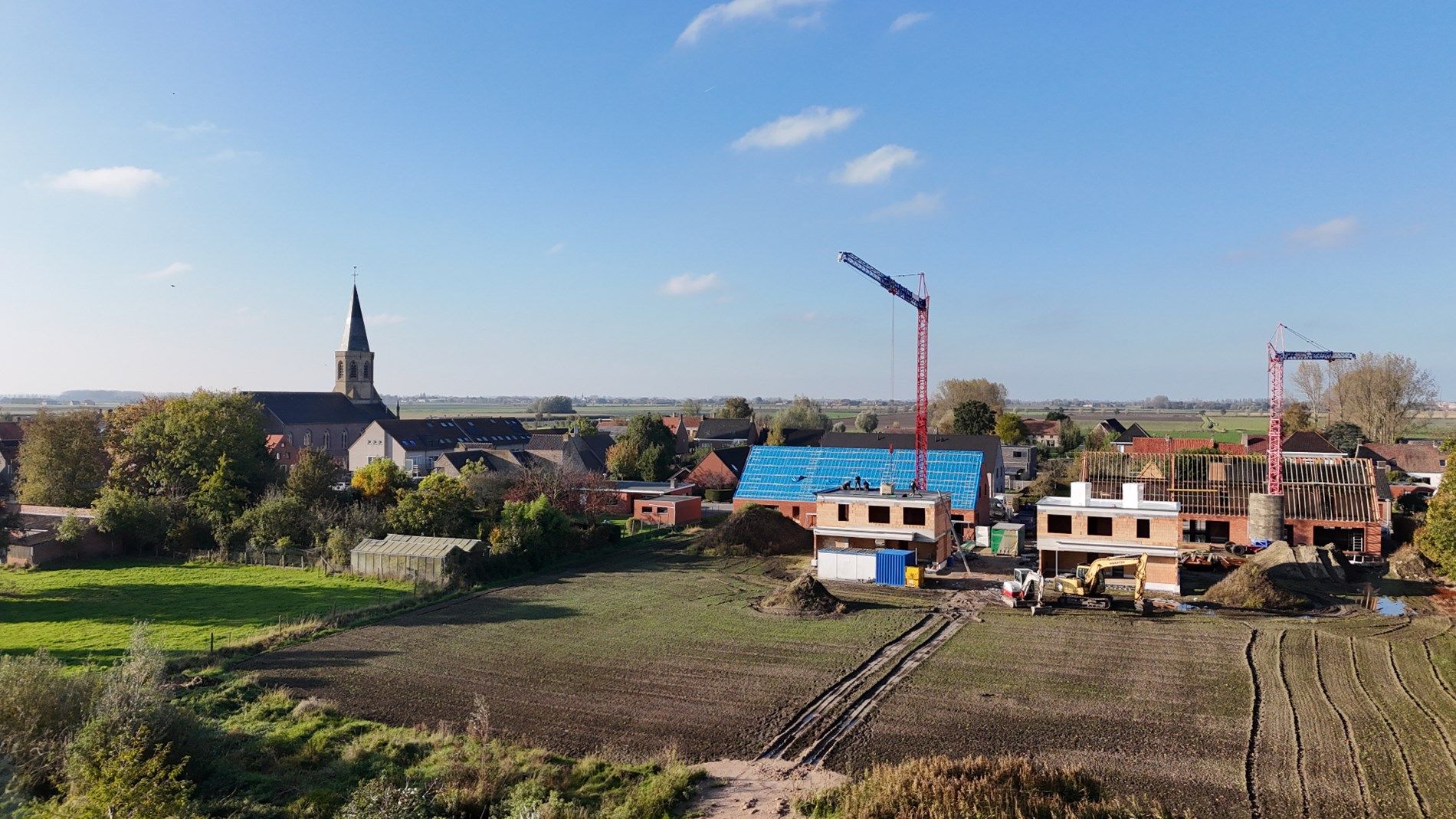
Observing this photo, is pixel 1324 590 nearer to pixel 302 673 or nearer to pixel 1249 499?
pixel 1249 499

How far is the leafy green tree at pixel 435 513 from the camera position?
43.8 m

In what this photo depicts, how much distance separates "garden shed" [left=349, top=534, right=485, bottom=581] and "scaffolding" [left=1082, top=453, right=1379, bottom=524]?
37.1 metres

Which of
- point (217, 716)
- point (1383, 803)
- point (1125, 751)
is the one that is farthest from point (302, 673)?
point (1383, 803)

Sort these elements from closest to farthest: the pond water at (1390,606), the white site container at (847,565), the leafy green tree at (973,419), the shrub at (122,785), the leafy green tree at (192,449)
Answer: the shrub at (122,785) → the pond water at (1390,606) → the white site container at (847,565) → the leafy green tree at (192,449) → the leafy green tree at (973,419)

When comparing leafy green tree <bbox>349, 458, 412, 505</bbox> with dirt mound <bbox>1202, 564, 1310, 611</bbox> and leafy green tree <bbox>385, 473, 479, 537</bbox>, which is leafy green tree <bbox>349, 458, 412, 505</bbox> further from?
dirt mound <bbox>1202, 564, 1310, 611</bbox>

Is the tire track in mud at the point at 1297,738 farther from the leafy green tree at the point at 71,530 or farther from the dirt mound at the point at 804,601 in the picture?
the leafy green tree at the point at 71,530

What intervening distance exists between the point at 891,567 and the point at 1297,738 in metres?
21.1

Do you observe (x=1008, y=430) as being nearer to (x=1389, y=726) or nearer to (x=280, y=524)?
(x=280, y=524)

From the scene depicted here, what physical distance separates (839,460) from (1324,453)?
51198mm

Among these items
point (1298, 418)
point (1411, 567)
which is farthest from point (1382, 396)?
point (1411, 567)

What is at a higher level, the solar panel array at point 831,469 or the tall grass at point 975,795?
the solar panel array at point 831,469

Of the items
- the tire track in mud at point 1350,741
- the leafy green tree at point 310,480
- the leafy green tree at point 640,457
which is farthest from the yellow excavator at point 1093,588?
the leafy green tree at point 640,457

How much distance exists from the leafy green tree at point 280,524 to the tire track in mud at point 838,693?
31379 mm

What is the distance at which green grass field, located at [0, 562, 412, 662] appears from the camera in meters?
28.5
